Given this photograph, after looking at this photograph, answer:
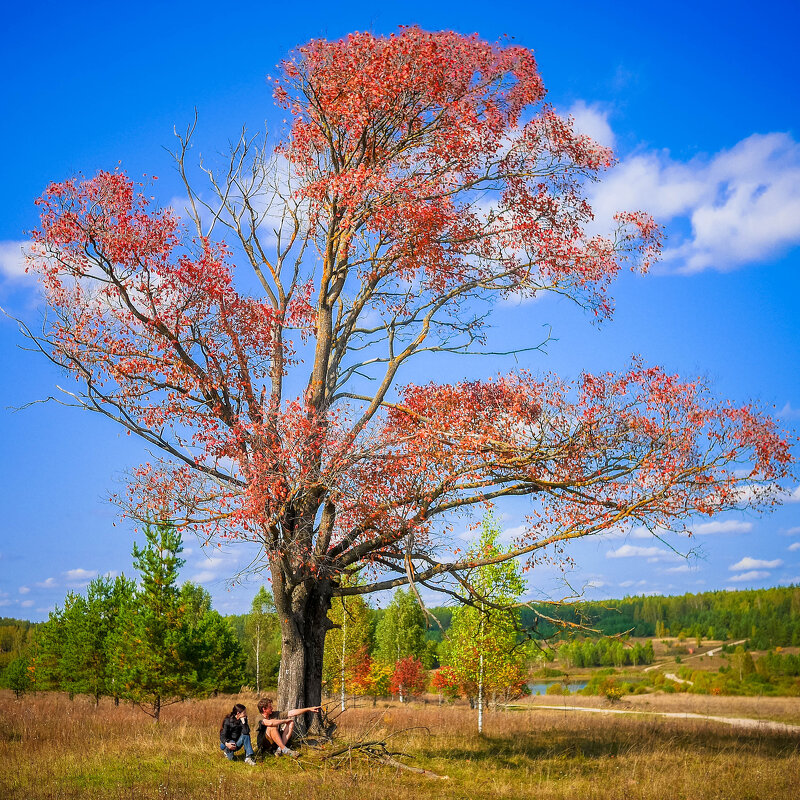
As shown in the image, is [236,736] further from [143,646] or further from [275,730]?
[143,646]

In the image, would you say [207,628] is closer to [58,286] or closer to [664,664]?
[58,286]

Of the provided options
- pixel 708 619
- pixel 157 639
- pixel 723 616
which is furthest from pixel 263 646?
pixel 708 619

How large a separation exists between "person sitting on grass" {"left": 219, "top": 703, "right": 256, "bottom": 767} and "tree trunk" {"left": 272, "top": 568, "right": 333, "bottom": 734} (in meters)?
0.89

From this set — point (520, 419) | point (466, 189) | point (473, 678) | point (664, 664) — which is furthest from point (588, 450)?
point (664, 664)

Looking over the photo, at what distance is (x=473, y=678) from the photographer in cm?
2548

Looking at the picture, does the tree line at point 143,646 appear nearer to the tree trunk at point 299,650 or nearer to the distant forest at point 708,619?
the tree trunk at point 299,650

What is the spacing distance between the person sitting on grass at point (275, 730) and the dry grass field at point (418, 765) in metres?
0.34

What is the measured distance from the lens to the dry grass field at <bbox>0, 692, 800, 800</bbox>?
10.2 meters

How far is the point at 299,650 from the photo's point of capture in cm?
1332

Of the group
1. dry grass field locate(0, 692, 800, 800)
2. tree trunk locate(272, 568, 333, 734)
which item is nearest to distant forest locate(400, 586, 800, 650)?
dry grass field locate(0, 692, 800, 800)

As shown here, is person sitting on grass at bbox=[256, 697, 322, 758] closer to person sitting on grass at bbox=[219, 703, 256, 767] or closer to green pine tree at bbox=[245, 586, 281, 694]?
person sitting on grass at bbox=[219, 703, 256, 767]

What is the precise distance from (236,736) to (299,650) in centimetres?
187

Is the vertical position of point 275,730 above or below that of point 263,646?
above

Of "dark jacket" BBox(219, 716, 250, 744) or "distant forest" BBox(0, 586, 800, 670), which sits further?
"distant forest" BBox(0, 586, 800, 670)
